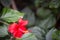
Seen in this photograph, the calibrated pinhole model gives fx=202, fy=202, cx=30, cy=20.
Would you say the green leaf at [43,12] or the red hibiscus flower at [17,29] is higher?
the green leaf at [43,12]

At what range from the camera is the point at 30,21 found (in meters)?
1.88

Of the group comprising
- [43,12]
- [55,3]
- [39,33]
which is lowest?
[39,33]

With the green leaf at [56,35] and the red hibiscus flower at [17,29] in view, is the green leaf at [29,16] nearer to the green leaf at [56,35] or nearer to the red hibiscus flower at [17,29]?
the green leaf at [56,35]

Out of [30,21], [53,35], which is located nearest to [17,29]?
[53,35]

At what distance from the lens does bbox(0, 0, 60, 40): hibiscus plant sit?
3.69 feet

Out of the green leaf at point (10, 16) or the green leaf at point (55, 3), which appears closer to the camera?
the green leaf at point (10, 16)

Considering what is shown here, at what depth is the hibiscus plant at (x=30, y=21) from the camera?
112cm

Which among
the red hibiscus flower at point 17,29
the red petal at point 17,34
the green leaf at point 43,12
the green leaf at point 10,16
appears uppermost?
the green leaf at point 43,12

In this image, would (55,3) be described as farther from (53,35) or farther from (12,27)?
(12,27)

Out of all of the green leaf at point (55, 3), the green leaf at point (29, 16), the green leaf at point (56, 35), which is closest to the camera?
the green leaf at point (56, 35)

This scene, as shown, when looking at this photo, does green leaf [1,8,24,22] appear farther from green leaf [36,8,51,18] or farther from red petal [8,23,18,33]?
green leaf [36,8,51,18]

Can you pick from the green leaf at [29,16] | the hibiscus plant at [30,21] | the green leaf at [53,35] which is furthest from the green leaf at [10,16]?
the green leaf at [29,16]

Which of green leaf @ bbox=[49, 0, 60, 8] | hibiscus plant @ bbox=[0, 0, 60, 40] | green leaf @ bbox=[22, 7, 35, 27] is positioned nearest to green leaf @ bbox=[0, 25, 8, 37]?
hibiscus plant @ bbox=[0, 0, 60, 40]

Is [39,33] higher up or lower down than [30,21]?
lower down
